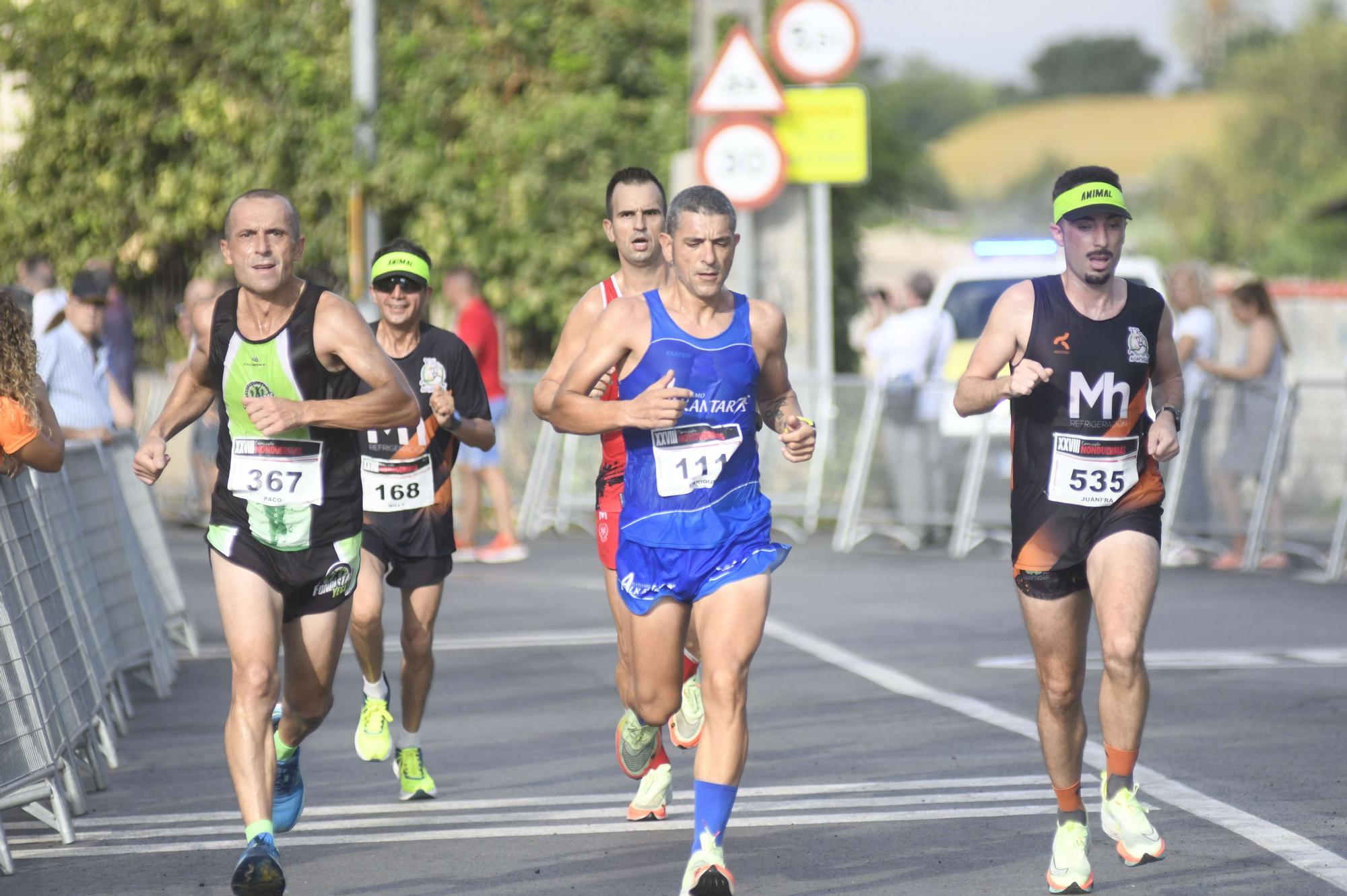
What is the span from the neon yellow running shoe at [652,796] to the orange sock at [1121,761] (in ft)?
5.55

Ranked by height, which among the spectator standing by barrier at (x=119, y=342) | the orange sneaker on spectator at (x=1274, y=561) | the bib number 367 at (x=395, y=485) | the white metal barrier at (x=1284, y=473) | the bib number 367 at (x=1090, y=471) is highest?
the bib number 367 at (x=1090, y=471)

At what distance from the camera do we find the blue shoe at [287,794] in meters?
7.09

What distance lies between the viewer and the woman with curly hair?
7.15 metres

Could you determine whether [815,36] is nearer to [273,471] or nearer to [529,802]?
[529,802]

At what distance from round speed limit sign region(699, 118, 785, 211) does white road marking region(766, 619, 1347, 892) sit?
6.84 metres

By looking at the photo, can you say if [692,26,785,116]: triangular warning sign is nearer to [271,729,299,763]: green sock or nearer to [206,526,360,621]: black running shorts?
[271,729,299,763]: green sock

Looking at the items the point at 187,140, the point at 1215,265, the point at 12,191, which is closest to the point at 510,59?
the point at 187,140

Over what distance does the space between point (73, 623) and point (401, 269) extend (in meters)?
1.95

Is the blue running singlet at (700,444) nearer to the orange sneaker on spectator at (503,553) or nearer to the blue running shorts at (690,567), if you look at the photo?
the blue running shorts at (690,567)

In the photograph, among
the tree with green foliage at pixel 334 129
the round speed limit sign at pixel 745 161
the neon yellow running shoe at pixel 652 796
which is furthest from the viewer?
the tree with green foliage at pixel 334 129

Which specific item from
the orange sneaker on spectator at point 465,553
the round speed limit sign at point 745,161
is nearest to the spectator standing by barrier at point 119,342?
the orange sneaker on spectator at point 465,553

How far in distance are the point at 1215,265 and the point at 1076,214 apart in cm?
5171

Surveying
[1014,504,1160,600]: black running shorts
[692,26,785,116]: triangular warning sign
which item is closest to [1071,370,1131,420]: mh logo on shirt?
[1014,504,1160,600]: black running shorts

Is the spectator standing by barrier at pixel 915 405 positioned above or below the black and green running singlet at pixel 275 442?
below
